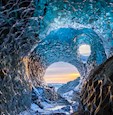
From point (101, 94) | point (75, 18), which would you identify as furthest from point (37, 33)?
point (101, 94)

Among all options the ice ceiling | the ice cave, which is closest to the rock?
the ice cave

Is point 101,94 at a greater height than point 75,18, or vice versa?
point 101,94

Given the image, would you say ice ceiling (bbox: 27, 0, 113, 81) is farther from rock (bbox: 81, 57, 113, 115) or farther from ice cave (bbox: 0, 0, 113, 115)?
rock (bbox: 81, 57, 113, 115)

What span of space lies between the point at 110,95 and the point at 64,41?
12.5m

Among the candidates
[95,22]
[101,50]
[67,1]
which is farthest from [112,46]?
[67,1]

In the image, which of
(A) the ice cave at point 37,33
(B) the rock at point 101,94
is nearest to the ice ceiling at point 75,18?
(A) the ice cave at point 37,33

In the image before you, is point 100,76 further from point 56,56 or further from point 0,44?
point 56,56

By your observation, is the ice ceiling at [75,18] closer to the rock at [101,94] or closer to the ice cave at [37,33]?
the ice cave at [37,33]

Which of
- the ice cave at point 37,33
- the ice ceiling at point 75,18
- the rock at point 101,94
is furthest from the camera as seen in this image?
the ice ceiling at point 75,18

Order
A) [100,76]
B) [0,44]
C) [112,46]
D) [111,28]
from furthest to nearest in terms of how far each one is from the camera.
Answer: [112,46]
[111,28]
[0,44]
[100,76]

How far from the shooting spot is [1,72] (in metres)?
7.34

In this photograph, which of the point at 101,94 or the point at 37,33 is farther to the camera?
the point at 37,33

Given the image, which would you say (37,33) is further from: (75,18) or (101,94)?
(101,94)

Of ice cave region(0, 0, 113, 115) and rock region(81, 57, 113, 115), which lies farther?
ice cave region(0, 0, 113, 115)
